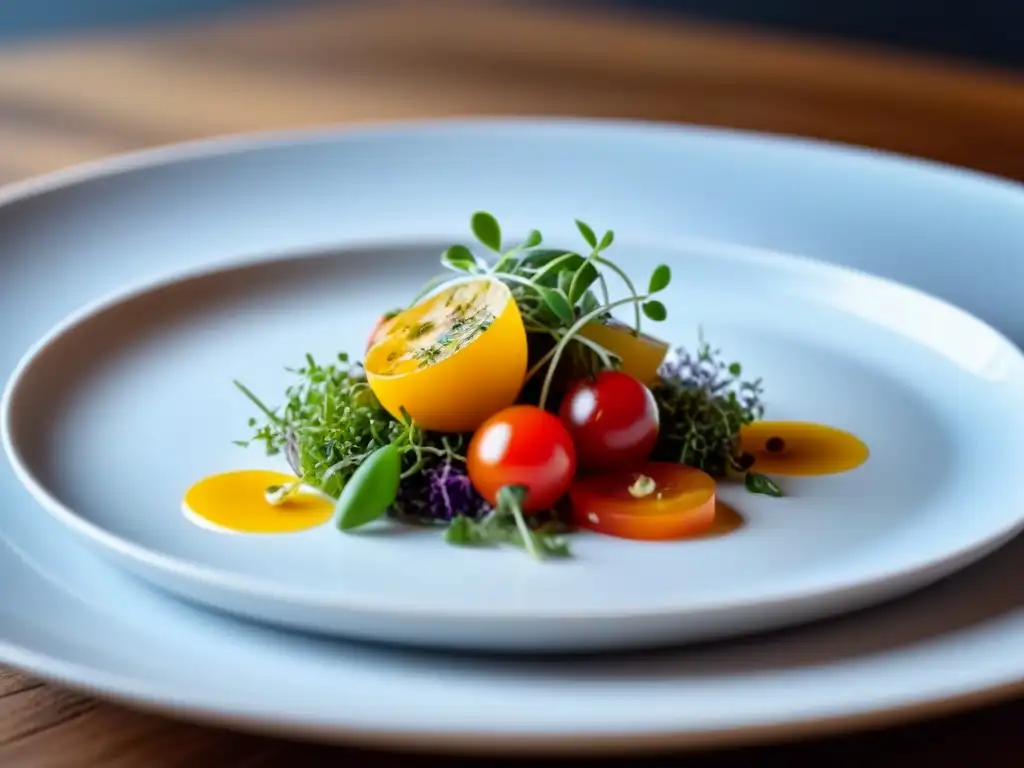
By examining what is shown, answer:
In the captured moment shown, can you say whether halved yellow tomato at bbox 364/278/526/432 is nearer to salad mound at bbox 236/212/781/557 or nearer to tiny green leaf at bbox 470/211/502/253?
salad mound at bbox 236/212/781/557

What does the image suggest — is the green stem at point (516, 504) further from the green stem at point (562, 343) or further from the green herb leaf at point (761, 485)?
the green herb leaf at point (761, 485)

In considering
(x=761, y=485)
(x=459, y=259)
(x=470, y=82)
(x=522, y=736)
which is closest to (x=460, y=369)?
(x=459, y=259)

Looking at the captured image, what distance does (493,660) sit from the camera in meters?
1.09

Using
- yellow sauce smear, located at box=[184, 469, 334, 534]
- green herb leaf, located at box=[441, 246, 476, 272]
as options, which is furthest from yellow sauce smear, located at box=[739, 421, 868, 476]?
yellow sauce smear, located at box=[184, 469, 334, 534]

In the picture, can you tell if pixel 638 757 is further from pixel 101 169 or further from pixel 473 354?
pixel 101 169

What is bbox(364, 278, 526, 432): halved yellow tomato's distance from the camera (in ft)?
4.78

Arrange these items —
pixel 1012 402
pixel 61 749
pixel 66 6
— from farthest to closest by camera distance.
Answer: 1. pixel 66 6
2. pixel 1012 402
3. pixel 61 749

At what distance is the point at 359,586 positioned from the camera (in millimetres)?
1247

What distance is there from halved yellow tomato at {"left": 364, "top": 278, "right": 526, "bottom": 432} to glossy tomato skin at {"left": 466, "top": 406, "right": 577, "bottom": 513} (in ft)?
0.20

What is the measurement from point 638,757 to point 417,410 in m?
0.54

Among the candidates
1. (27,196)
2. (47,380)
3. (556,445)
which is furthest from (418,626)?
(27,196)

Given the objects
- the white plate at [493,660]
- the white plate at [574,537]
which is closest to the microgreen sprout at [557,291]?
the white plate at [574,537]

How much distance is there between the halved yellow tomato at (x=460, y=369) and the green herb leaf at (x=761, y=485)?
10.2 inches

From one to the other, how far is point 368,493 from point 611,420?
26 cm
